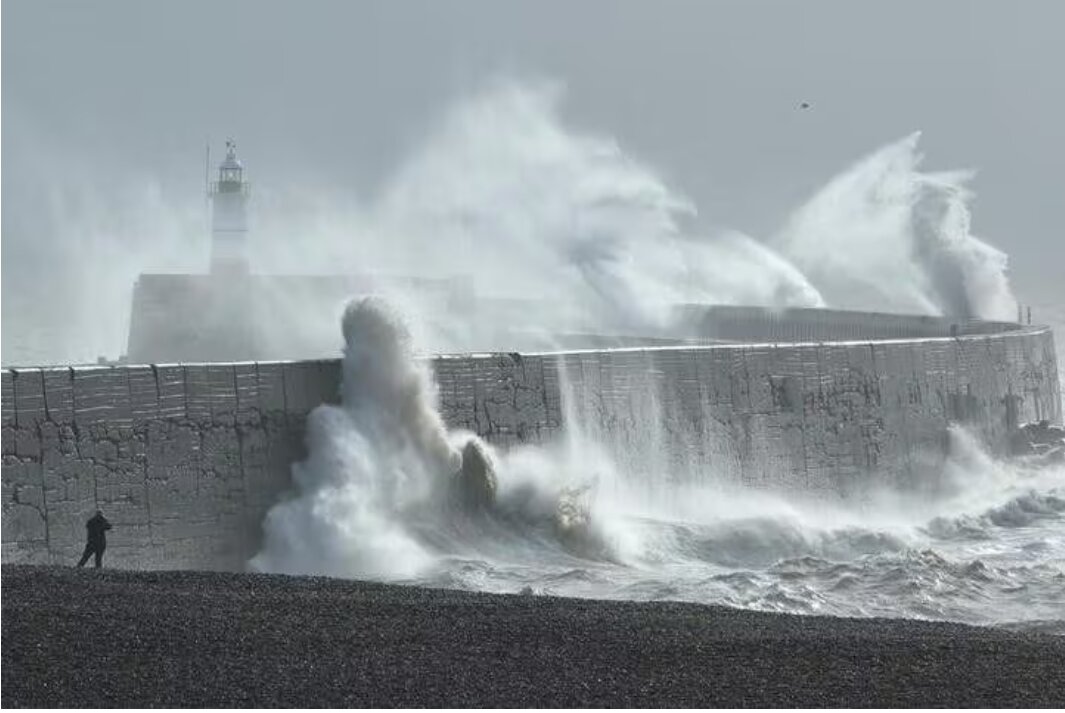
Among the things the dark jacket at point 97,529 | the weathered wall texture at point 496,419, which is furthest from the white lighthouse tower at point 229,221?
the dark jacket at point 97,529

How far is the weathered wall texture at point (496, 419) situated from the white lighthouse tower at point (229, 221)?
13338 millimetres

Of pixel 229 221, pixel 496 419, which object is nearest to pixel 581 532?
pixel 496 419

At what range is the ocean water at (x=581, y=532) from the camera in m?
14.3

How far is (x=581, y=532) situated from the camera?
642 inches

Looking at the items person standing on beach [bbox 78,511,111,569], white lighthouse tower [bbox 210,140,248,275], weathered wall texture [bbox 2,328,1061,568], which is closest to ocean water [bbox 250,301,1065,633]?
weathered wall texture [bbox 2,328,1061,568]

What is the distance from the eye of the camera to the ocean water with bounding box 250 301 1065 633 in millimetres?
14258

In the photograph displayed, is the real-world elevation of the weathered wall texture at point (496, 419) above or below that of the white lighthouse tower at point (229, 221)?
below

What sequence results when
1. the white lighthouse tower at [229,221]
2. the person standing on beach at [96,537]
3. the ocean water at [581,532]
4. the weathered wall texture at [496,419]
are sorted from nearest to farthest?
the person standing on beach at [96,537] < the weathered wall texture at [496,419] < the ocean water at [581,532] < the white lighthouse tower at [229,221]

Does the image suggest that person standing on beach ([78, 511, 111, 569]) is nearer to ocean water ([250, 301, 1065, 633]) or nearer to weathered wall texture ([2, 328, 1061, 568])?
weathered wall texture ([2, 328, 1061, 568])

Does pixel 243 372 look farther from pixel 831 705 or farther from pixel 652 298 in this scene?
pixel 652 298

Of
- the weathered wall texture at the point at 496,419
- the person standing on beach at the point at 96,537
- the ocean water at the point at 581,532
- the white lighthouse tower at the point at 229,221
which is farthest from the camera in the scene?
the white lighthouse tower at the point at 229,221

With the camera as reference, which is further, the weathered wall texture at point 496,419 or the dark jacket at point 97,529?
the weathered wall texture at point 496,419

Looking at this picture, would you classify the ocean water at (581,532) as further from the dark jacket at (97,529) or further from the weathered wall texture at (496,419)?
the dark jacket at (97,529)

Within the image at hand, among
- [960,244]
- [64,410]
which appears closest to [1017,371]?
[960,244]
